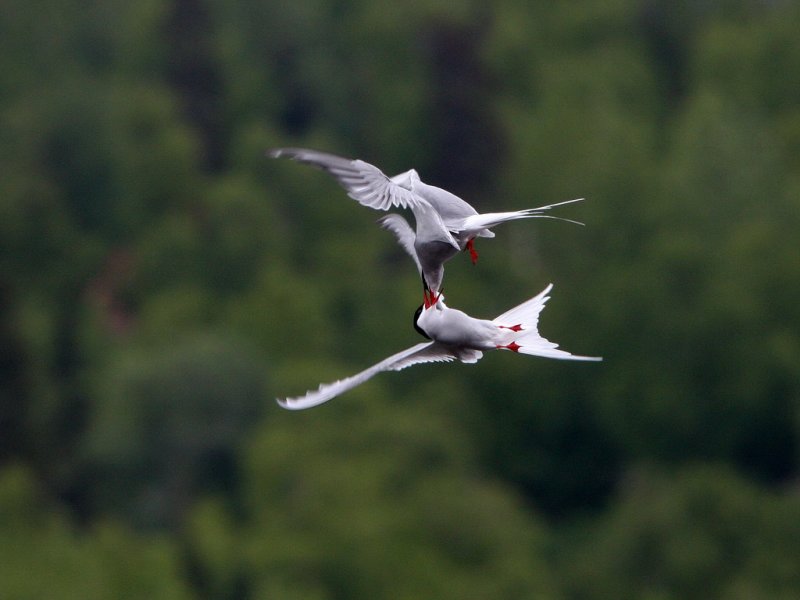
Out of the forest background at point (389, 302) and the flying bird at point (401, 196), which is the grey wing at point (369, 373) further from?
the forest background at point (389, 302)

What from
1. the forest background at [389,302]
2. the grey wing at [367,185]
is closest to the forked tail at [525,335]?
the grey wing at [367,185]

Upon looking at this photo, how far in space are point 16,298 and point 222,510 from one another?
1102cm

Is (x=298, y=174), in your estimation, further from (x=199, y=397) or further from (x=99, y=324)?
(x=199, y=397)

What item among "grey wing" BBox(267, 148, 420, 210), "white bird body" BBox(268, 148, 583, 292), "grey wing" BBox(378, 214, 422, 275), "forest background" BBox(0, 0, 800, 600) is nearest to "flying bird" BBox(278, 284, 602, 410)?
"white bird body" BBox(268, 148, 583, 292)

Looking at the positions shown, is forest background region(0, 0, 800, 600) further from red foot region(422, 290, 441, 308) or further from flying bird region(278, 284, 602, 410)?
red foot region(422, 290, 441, 308)

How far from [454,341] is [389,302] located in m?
50.4

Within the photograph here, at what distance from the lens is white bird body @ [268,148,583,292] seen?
9.46m

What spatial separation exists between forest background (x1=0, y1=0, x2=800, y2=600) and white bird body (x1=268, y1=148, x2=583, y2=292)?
31.0 metres

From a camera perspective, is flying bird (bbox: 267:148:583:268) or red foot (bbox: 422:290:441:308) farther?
red foot (bbox: 422:290:441:308)

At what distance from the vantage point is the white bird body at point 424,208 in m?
9.46

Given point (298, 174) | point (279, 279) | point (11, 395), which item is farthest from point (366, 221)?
point (11, 395)

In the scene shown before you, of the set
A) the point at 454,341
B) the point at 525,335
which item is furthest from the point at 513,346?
the point at 454,341

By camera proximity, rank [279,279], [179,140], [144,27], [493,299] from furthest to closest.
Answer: [144,27]
[179,140]
[279,279]
[493,299]

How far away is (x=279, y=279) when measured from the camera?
205 ft
